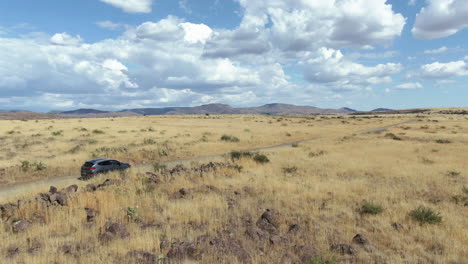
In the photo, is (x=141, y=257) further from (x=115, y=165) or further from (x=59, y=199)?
(x=115, y=165)

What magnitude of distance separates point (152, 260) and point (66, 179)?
50.1ft

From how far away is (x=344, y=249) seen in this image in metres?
7.37

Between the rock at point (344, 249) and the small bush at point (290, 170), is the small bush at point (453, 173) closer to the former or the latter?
the small bush at point (290, 170)

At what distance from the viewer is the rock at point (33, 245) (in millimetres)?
7112

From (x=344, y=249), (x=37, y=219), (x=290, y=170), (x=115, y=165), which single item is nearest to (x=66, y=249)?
(x=37, y=219)

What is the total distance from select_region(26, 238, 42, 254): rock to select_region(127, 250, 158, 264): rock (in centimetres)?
253

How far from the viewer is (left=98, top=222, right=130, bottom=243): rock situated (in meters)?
7.77

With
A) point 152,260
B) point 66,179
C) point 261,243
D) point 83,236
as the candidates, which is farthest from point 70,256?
point 66,179

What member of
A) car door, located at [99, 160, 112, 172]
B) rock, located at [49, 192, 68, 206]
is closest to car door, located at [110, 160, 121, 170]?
car door, located at [99, 160, 112, 172]

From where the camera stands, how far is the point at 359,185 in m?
14.1

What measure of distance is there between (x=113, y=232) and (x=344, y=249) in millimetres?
6521

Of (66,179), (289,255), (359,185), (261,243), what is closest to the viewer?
(289,255)

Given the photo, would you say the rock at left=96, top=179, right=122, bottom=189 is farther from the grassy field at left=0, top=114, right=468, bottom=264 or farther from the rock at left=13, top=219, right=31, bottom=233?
the rock at left=13, top=219, right=31, bottom=233

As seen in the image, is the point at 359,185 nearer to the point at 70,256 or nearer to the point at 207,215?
the point at 207,215
